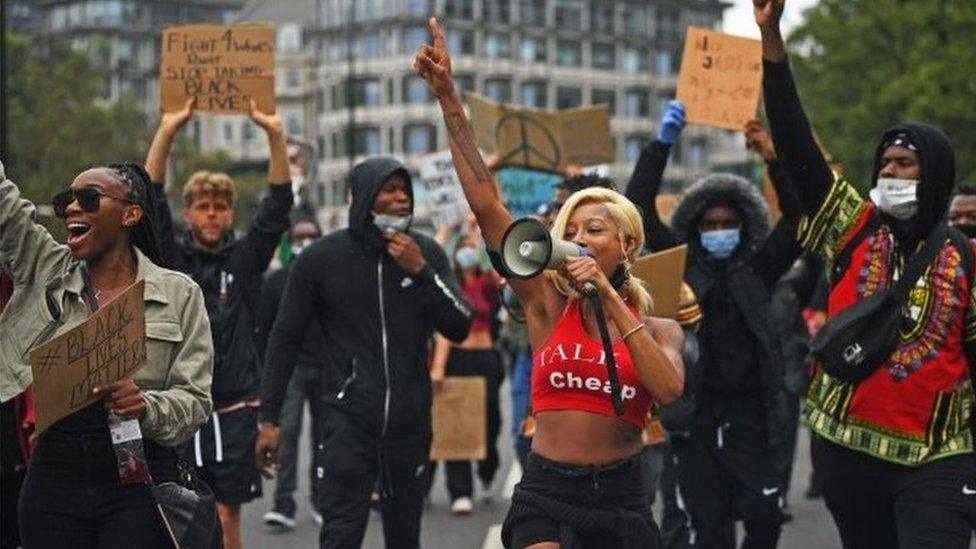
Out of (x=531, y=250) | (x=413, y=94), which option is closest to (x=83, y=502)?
(x=531, y=250)

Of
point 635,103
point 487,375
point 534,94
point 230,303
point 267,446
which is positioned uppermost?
point 230,303

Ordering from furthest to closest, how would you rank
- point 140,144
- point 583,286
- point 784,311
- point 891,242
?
1. point 140,144
2. point 784,311
3. point 891,242
4. point 583,286

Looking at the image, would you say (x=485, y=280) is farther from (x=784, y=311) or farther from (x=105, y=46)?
(x=105, y=46)

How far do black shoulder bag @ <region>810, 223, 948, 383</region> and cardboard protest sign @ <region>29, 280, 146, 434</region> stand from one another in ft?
7.73


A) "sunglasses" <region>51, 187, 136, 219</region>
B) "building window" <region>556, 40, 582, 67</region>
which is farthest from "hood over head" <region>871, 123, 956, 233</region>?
"building window" <region>556, 40, 582, 67</region>

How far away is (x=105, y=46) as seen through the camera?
226 ft

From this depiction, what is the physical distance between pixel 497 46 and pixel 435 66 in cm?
11207

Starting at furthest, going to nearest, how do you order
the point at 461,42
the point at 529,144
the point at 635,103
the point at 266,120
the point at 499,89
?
the point at 635,103
the point at 499,89
the point at 461,42
the point at 529,144
the point at 266,120

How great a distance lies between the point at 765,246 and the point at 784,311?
292 cm

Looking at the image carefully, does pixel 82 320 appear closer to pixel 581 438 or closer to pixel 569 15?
pixel 581 438

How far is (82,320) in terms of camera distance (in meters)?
6.03

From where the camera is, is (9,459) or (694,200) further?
(694,200)

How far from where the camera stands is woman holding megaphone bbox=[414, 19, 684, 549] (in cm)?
619

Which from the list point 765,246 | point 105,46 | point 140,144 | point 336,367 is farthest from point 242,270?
point 140,144
